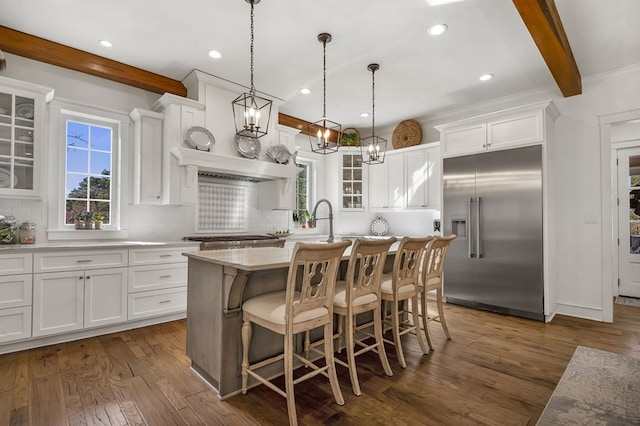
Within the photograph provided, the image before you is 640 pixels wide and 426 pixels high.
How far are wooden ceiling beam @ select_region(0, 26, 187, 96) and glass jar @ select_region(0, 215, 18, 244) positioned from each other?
63.2 inches

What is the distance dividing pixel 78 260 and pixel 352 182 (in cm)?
415

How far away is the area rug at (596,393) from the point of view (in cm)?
186

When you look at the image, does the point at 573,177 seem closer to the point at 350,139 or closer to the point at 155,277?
the point at 350,139

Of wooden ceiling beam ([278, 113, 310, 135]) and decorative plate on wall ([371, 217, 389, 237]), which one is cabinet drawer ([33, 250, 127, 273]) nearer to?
wooden ceiling beam ([278, 113, 310, 135])

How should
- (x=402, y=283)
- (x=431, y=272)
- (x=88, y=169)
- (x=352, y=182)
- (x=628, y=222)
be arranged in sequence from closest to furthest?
1. (x=402, y=283)
2. (x=431, y=272)
3. (x=88, y=169)
4. (x=628, y=222)
5. (x=352, y=182)

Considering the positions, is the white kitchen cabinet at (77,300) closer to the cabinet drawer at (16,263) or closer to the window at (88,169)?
the cabinet drawer at (16,263)

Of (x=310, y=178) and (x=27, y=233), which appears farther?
(x=310, y=178)

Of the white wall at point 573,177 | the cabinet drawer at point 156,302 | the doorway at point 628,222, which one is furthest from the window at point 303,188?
the doorway at point 628,222

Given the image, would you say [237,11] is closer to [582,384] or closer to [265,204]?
[265,204]

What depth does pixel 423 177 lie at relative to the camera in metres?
5.16

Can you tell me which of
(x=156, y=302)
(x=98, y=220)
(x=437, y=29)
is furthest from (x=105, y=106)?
(x=437, y=29)

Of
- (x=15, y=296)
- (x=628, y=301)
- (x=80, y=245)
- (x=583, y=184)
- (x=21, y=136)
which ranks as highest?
(x=21, y=136)

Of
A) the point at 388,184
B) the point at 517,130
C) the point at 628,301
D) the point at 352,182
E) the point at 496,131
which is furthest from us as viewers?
the point at 352,182

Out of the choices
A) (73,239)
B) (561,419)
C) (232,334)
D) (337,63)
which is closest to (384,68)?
(337,63)
